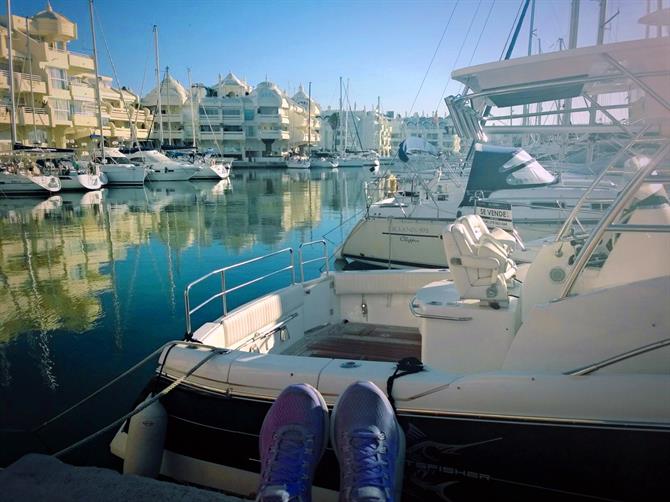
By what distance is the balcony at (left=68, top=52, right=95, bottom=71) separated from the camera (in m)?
54.4

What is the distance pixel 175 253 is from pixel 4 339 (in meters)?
8.13

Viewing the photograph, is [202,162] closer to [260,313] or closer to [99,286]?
[99,286]

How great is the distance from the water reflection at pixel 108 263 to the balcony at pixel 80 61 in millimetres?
24568

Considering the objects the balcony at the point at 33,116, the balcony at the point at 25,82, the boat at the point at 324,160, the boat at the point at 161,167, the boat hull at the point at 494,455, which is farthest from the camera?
the boat at the point at 324,160

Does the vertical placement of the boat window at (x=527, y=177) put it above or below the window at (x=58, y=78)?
below

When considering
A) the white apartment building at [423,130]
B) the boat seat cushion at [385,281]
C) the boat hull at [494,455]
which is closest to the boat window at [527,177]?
the boat seat cushion at [385,281]

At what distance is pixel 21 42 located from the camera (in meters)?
50.6

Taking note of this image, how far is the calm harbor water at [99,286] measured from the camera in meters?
6.99

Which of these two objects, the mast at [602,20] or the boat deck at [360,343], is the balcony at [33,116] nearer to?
the mast at [602,20]

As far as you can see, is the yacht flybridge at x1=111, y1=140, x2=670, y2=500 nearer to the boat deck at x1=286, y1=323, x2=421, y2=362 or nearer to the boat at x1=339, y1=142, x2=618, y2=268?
the boat deck at x1=286, y1=323, x2=421, y2=362

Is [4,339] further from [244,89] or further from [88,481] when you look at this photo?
[244,89]

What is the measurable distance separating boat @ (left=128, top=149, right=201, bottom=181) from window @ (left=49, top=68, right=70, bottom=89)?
8984mm

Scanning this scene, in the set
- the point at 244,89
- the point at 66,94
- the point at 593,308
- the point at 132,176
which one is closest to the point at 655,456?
the point at 593,308

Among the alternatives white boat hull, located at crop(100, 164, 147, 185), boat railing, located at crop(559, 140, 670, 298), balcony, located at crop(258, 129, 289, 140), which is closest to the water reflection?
boat railing, located at crop(559, 140, 670, 298)
